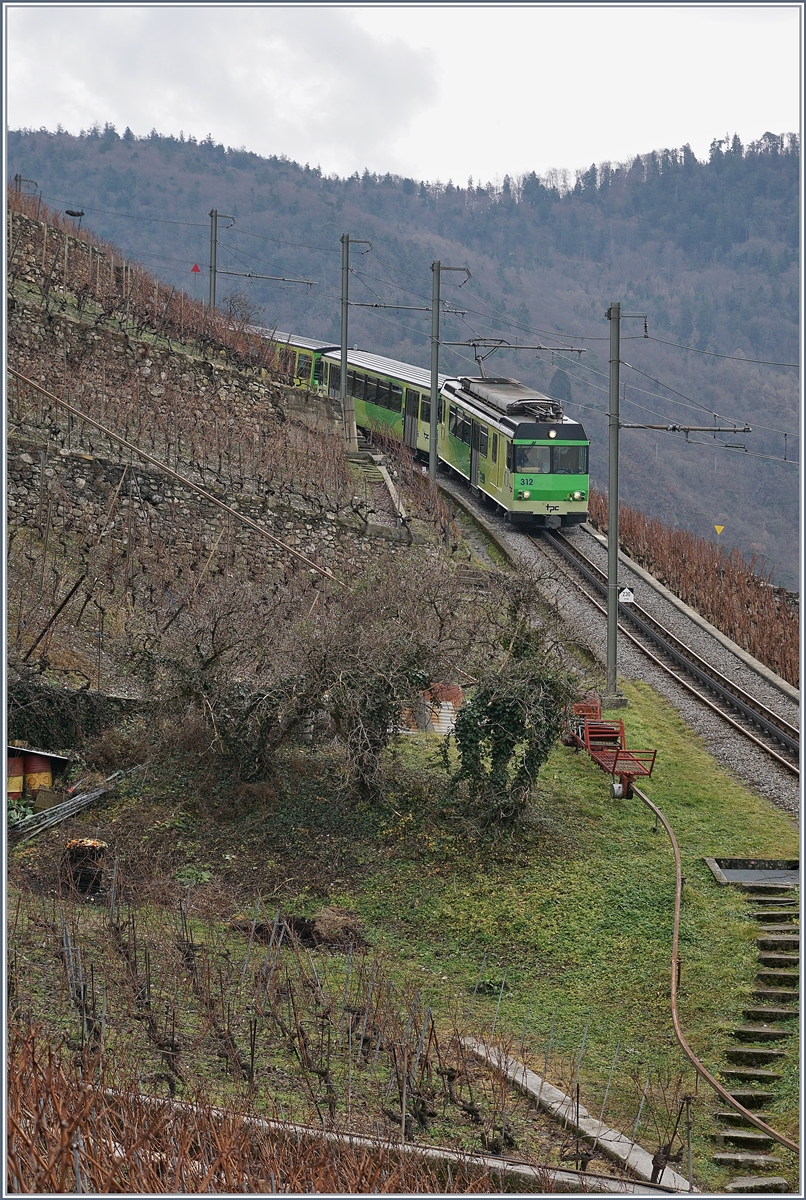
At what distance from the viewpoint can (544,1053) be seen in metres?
10.2

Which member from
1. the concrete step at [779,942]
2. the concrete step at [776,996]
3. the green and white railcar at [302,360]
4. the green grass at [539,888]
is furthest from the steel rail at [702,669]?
the green and white railcar at [302,360]

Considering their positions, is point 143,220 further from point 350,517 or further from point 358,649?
point 358,649

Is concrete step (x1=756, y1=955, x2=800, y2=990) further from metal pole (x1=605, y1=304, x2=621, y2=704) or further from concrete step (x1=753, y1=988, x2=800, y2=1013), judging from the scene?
metal pole (x1=605, y1=304, x2=621, y2=704)

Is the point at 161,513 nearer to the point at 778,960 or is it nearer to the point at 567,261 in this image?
the point at 778,960

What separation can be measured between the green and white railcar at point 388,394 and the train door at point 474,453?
185 centimetres

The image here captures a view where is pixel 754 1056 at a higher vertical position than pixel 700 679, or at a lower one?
lower

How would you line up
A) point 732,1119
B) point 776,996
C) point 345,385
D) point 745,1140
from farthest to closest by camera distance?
point 345,385 < point 776,996 < point 732,1119 < point 745,1140

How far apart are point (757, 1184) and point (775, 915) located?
4435 millimetres

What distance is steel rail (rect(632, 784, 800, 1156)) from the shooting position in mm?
8758

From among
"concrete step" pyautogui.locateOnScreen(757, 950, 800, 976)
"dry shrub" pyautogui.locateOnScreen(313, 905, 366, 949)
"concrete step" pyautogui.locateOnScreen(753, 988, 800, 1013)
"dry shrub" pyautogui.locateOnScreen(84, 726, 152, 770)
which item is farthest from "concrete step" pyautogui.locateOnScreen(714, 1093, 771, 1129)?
"dry shrub" pyautogui.locateOnScreen(84, 726, 152, 770)

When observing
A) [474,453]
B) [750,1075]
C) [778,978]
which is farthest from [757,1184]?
[474,453]

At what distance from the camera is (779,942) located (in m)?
12.2

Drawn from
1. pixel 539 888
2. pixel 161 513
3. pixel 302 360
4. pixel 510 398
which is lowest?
pixel 539 888

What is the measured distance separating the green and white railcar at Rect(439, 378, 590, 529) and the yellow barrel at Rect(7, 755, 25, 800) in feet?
45.8
